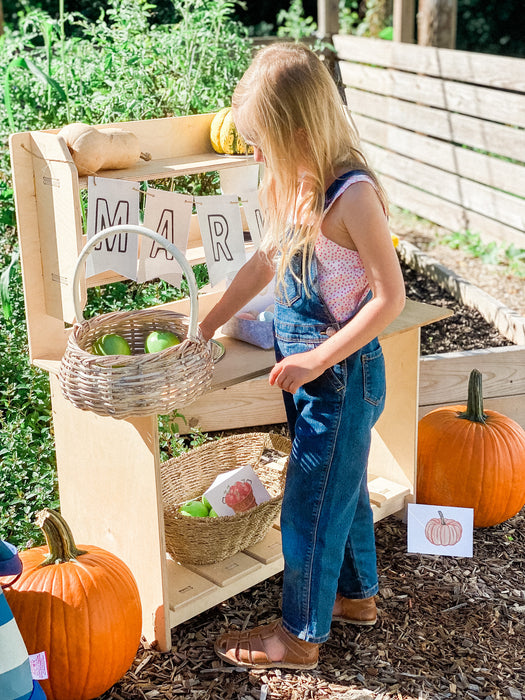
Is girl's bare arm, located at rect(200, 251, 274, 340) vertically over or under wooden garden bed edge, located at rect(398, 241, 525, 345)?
over

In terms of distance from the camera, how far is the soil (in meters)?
2.08

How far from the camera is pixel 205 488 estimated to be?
2.71 metres

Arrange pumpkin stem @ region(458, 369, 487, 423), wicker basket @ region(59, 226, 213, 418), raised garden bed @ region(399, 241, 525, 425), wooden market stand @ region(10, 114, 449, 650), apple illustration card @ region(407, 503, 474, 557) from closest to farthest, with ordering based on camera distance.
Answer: wicker basket @ region(59, 226, 213, 418), wooden market stand @ region(10, 114, 449, 650), apple illustration card @ region(407, 503, 474, 557), pumpkin stem @ region(458, 369, 487, 423), raised garden bed @ region(399, 241, 525, 425)

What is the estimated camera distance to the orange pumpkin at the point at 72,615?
191 centimetres

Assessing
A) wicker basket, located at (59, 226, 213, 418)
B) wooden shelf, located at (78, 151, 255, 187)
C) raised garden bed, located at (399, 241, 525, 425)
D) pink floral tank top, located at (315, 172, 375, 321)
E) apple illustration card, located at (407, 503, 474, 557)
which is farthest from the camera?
raised garden bed, located at (399, 241, 525, 425)

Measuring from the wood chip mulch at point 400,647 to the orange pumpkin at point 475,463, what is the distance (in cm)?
17

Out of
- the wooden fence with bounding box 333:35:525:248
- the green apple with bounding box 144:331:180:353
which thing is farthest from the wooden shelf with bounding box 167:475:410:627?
the wooden fence with bounding box 333:35:525:248

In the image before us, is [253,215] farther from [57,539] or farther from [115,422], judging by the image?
[57,539]

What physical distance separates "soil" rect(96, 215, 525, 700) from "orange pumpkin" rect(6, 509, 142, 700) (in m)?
0.15

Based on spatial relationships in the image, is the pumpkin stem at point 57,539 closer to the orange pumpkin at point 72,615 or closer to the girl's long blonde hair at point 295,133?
the orange pumpkin at point 72,615

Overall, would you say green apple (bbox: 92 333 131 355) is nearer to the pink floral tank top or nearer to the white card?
the pink floral tank top

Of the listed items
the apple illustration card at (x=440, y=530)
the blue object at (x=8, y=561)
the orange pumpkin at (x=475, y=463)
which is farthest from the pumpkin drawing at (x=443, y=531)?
the blue object at (x=8, y=561)

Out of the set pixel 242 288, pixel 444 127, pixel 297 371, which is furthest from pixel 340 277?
pixel 444 127

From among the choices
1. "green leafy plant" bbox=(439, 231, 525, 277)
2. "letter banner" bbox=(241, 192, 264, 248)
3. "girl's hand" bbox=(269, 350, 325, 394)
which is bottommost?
"green leafy plant" bbox=(439, 231, 525, 277)
